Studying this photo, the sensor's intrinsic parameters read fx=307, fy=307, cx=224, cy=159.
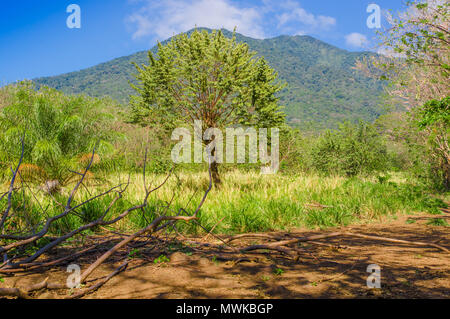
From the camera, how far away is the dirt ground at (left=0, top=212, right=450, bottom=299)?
6.81 feet

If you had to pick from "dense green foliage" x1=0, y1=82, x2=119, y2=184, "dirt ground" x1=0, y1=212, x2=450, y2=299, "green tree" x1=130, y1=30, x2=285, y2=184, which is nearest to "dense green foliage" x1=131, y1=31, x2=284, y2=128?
"green tree" x1=130, y1=30, x2=285, y2=184

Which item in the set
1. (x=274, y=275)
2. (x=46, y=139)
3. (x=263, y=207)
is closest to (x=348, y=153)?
(x=263, y=207)

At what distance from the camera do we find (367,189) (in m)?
7.73

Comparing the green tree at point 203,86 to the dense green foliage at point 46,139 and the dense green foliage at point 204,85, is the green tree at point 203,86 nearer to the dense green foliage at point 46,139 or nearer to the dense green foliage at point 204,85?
the dense green foliage at point 204,85

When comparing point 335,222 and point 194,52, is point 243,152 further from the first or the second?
point 335,222

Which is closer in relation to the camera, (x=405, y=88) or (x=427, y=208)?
(x=427, y=208)

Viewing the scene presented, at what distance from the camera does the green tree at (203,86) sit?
8.46 meters

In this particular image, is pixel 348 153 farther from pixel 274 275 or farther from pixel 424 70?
pixel 274 275

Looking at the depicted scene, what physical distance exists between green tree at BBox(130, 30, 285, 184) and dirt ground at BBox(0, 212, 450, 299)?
5901 mm

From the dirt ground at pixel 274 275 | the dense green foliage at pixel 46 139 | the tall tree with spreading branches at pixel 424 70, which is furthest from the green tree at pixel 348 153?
the dirt ground at pixel 274 275

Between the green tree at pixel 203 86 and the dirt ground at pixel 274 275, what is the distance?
590cm

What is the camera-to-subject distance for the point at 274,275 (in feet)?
7.96

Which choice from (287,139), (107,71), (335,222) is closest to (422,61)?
(335,222)
